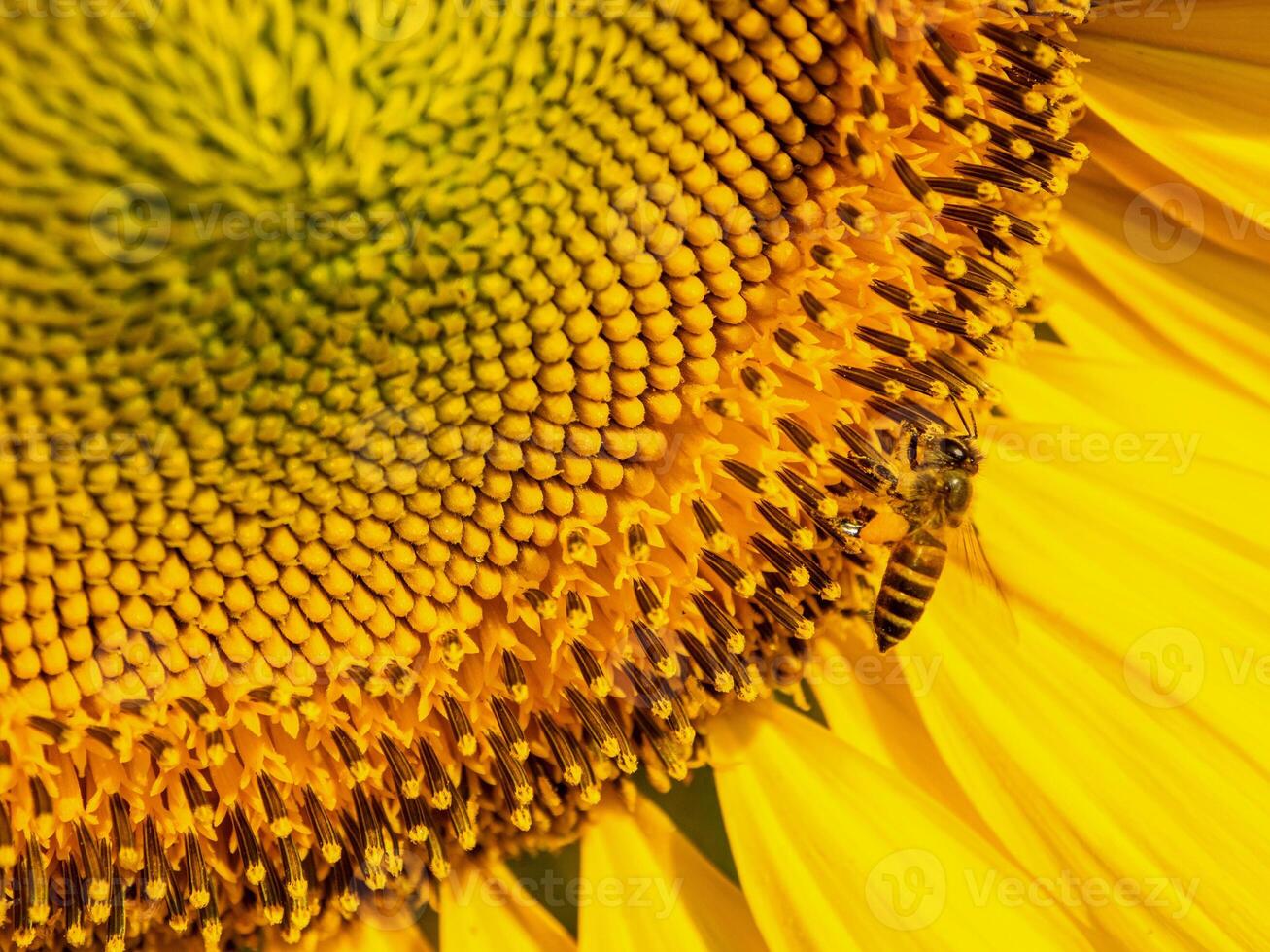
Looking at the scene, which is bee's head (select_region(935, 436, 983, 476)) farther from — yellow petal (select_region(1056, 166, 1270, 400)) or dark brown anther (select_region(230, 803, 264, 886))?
dark brown anther (select_region(230, 803, 264, 886))

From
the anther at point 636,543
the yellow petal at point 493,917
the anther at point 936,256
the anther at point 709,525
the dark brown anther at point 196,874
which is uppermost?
the anther at point 936,256

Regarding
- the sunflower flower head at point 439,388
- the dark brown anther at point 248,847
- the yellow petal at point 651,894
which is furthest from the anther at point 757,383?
the dark brown anther at point 248,847

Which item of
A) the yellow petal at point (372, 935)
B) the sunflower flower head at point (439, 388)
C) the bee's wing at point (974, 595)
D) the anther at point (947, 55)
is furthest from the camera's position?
the yellow petal at point (372, 935)

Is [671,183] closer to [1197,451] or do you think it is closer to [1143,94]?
[1143,94]

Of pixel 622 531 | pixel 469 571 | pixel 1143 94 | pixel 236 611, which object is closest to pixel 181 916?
pixel 236 611

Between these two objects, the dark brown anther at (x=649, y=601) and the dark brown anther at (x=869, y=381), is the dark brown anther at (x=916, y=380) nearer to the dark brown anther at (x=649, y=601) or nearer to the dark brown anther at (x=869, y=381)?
the dark brown anther at (x=869, y=381)

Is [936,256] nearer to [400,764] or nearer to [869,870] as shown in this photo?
[869,870]

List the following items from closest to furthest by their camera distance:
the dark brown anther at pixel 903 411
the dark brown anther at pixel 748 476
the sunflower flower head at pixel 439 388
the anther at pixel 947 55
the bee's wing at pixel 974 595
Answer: the sunflower flower head at pixel 439 388, the anther at pixel 947 55, the dark brown anther at pixel 748 476, the dark brown anther at pixel 903 411, the bee's wing at pixel 974 595
